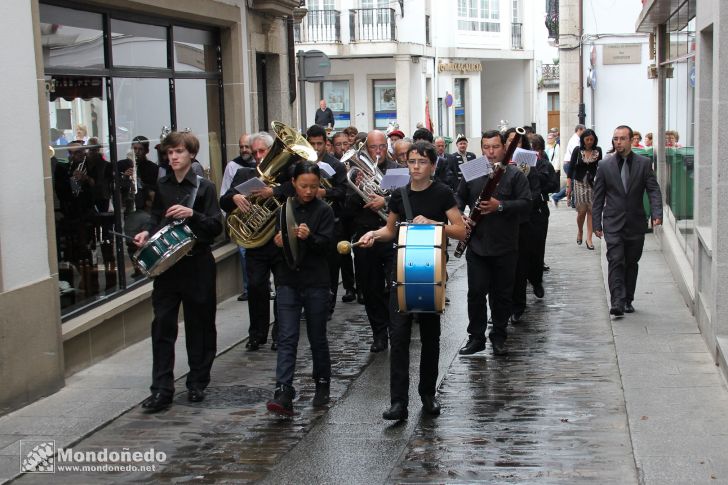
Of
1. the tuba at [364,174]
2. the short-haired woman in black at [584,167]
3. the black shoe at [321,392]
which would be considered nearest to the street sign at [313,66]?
the short-haired woman in black at [584,167]

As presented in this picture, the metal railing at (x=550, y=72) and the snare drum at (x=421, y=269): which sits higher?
the metal railing at (x=550, y=72)

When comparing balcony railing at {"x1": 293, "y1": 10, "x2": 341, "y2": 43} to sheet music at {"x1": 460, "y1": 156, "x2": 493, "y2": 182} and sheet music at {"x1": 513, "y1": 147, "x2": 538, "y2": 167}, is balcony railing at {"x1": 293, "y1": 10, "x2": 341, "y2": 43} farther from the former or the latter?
sheet music at {"x1": 460, "y1": 156, "x2": 493, "y2": 182}

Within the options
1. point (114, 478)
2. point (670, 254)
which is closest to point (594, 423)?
point (114, 478)

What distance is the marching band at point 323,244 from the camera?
746cm

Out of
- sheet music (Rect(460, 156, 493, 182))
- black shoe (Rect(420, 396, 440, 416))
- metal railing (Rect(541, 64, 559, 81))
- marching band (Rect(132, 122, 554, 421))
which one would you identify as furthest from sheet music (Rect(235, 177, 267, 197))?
metal railing (Rect(541, 64, 559, 81))

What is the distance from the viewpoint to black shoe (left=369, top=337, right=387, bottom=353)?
32.3 ft

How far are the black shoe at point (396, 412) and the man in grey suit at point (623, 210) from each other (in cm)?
408

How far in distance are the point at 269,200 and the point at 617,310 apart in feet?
12.0

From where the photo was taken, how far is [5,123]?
8016mm

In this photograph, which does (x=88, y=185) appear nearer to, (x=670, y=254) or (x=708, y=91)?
(x=708, y=91)

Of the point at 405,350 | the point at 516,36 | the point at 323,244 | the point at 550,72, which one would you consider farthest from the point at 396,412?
the point at 550,72

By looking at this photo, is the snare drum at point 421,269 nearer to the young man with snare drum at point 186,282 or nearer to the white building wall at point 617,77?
the young man with snare drum at point 186,282

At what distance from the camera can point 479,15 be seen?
47.6 m

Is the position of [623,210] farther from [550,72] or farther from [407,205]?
[550,72]
